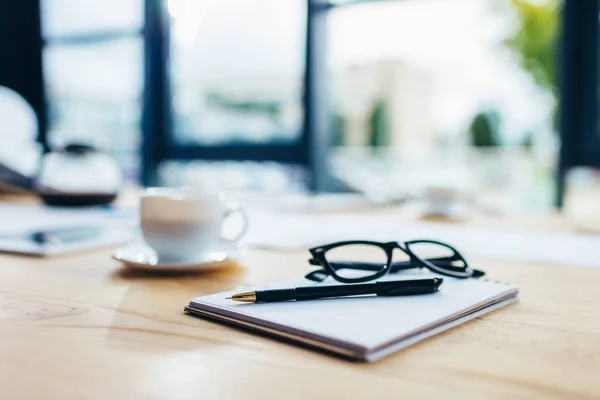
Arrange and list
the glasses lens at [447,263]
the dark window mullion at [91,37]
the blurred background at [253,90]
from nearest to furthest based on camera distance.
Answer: the glasses lens at [447,263]
the blurred background at [253,90]
the dark window mullion at [91,37]

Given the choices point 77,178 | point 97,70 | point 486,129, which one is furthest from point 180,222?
point 486,129

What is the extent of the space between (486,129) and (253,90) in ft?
8.69

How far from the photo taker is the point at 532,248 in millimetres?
925

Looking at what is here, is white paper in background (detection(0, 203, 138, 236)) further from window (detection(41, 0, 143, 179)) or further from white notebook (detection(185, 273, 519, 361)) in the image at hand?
window (detection(41, 0, 143, 179))

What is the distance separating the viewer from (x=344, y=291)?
0.52 meters

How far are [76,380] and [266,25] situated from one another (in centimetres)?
264

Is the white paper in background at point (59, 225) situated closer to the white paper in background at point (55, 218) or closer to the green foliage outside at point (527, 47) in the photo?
the white paper in background at point (55, 218)

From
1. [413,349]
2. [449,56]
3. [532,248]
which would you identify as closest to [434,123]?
[449,56]

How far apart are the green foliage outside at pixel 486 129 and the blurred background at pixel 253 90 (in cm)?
23

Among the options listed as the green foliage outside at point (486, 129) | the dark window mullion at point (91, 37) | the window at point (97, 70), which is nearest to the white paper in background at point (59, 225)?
the window at point (97, 70)

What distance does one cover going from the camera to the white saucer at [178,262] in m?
0.68

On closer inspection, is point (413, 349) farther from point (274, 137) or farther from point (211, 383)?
point (274, 137)

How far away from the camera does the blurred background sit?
6.52ft

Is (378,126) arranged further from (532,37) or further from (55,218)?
(55,218)
